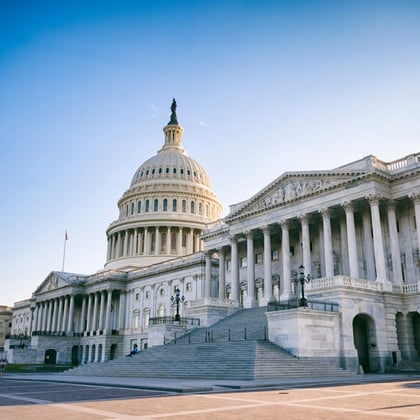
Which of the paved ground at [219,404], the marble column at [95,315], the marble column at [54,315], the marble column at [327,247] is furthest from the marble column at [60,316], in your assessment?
the paved ground at [219,404]

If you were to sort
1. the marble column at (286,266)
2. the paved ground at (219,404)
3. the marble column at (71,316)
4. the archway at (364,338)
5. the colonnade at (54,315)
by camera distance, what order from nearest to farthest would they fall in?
the paved ground at (219,404) < the archway at (364,338) < the marble column at (286,266) < the marble column at (71,316) < the colonnade at (54,315)

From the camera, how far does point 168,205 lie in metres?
118

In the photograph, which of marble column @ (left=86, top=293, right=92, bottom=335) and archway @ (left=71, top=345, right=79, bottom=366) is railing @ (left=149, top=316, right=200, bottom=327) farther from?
archway @ (left=71, top=345, right=79, bottom=366)

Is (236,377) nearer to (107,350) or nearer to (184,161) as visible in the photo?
(107,350)

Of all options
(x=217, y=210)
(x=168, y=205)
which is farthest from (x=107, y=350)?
(x=217, y=210)

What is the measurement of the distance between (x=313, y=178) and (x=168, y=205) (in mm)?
67921

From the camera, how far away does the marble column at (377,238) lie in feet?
149

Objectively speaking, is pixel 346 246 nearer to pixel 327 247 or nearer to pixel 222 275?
pixel 327 247

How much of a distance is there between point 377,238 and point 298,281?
8736 mm

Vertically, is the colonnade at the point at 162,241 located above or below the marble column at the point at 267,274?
above

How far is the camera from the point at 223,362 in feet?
114

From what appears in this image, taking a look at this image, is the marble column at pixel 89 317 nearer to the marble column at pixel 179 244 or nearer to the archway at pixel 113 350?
the archway at pixel 113 350

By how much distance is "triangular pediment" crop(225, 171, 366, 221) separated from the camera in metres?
50.6

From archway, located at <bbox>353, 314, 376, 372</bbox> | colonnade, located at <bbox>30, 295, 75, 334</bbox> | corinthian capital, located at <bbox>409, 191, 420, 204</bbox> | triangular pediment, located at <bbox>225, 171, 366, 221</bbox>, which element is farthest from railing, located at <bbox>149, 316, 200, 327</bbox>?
colonnade, located at <bbox>30, 295, 75, 334</bbox>
